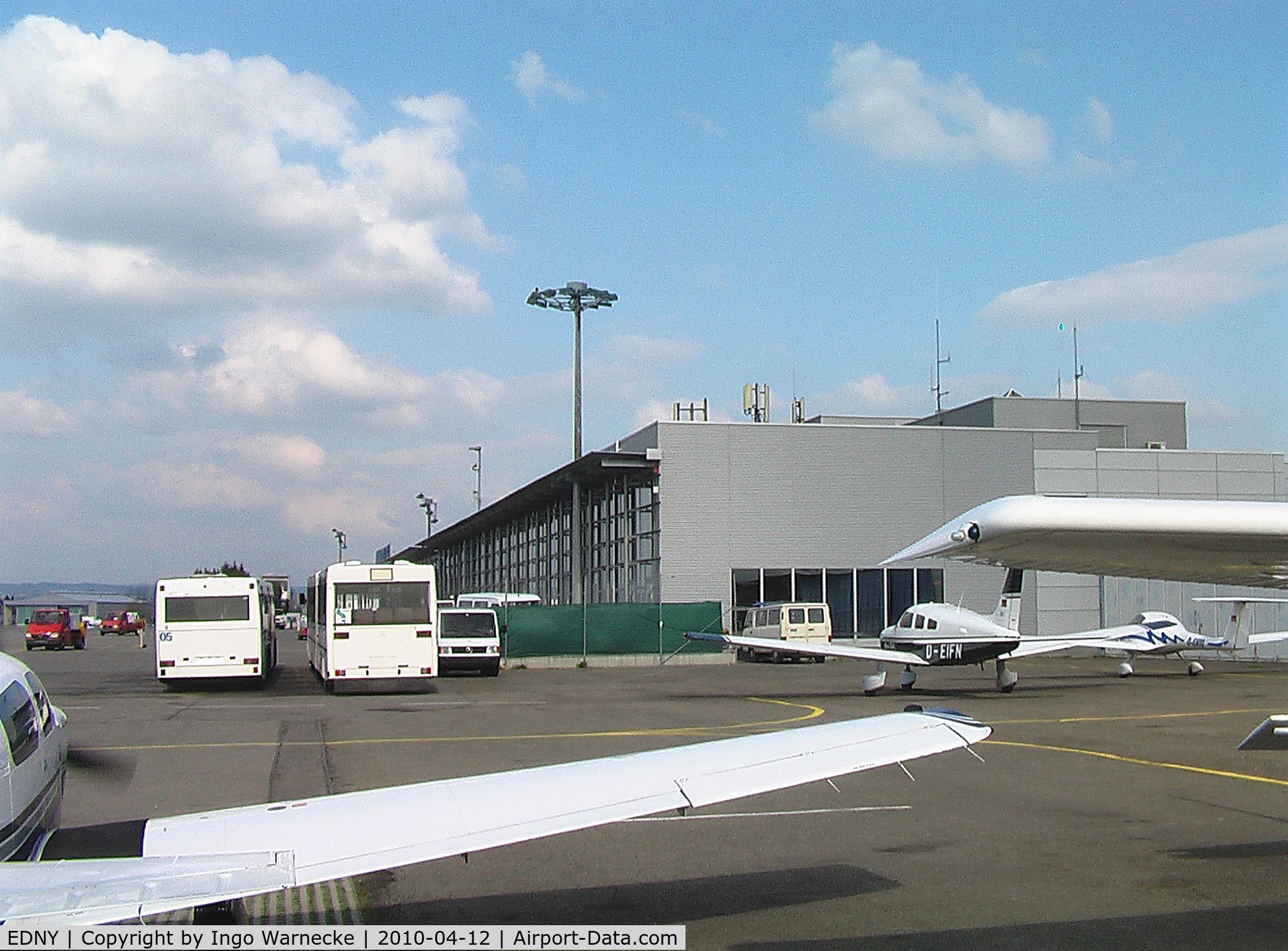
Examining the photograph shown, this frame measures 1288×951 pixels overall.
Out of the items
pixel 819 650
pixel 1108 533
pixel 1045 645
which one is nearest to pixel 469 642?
A: pixel 819 650

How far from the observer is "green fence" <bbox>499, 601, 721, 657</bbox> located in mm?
41156

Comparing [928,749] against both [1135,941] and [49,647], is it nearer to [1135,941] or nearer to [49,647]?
[1135,941]

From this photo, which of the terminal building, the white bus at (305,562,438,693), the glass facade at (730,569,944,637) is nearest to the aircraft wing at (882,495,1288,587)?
the white bus at (305,562,438,693)

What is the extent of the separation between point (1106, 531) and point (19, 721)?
526 centimetres

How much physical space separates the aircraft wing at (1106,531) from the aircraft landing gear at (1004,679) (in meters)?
22.2

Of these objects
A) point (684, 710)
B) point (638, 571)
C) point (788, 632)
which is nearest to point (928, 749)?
point (684, 710)

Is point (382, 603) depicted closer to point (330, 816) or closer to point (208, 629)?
point (208, 629)

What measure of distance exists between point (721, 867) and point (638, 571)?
129 feet

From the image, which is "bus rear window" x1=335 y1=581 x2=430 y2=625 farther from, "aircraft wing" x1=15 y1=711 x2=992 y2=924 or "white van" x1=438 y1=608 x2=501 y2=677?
"aircraft wing" x1=15 y1=711 x2=992 y2=924

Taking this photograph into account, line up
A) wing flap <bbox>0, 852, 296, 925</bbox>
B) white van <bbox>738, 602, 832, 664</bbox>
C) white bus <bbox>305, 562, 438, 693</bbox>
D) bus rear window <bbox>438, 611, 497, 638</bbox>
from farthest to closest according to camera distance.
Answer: white van <bbox>738, 602, 832, 664</bbox> < bus rear window <bbox>438, 611, 497, 638</bbox> < white bus <bbox>305, 562, 438, 693</bbox> < wing flap <bbox>0, 852, 296, 925</bbox>

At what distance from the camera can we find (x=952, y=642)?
1054 inches

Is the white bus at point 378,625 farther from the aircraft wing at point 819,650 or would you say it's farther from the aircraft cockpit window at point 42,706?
the aircraft cockpit window at point 42,706

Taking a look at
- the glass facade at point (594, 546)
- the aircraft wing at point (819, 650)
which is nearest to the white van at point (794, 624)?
the glass facade at point (594, 546)

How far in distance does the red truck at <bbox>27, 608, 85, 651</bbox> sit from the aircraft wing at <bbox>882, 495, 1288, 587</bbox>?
204 ft
